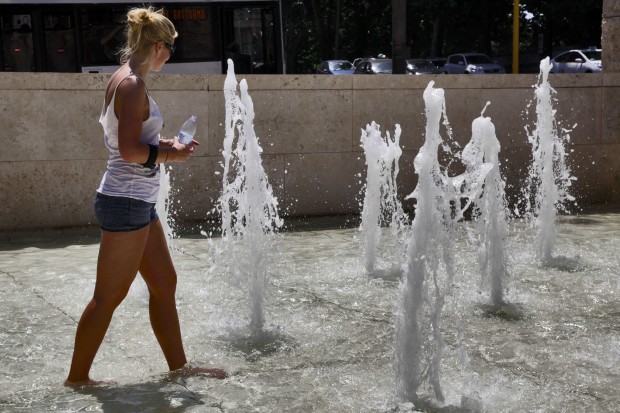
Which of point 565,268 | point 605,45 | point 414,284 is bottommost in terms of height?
point 565,268

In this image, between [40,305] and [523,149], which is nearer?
[40,305]

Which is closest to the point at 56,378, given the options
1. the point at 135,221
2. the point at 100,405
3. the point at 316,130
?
the point at 100,405

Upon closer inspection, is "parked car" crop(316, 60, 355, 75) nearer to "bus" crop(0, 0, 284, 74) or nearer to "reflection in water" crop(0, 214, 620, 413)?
"bus" crop(0, 0, 284, 74)

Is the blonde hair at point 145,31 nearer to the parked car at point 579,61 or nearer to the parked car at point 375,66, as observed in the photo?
the parked car at point 579,61

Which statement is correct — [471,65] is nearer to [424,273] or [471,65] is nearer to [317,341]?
[317,341]

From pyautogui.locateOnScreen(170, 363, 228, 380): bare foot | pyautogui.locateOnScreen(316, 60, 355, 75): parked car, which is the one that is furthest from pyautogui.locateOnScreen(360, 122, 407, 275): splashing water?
pyautogui.locateOnScreen(316, 60, 355, 75): parked car

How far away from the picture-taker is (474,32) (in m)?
44.0

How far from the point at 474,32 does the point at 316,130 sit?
1428 inches

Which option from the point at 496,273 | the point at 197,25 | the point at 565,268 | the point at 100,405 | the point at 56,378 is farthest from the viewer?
the point at 197,25

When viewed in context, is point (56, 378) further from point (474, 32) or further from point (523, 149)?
point (474, 32)

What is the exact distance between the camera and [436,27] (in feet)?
141

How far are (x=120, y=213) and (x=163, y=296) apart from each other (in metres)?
0.45

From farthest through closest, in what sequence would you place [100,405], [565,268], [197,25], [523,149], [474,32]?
[474,32] < [197,25] < [523,149] < [565,268] < [100,405]

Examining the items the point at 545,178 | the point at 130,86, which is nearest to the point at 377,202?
the point at 545,178
